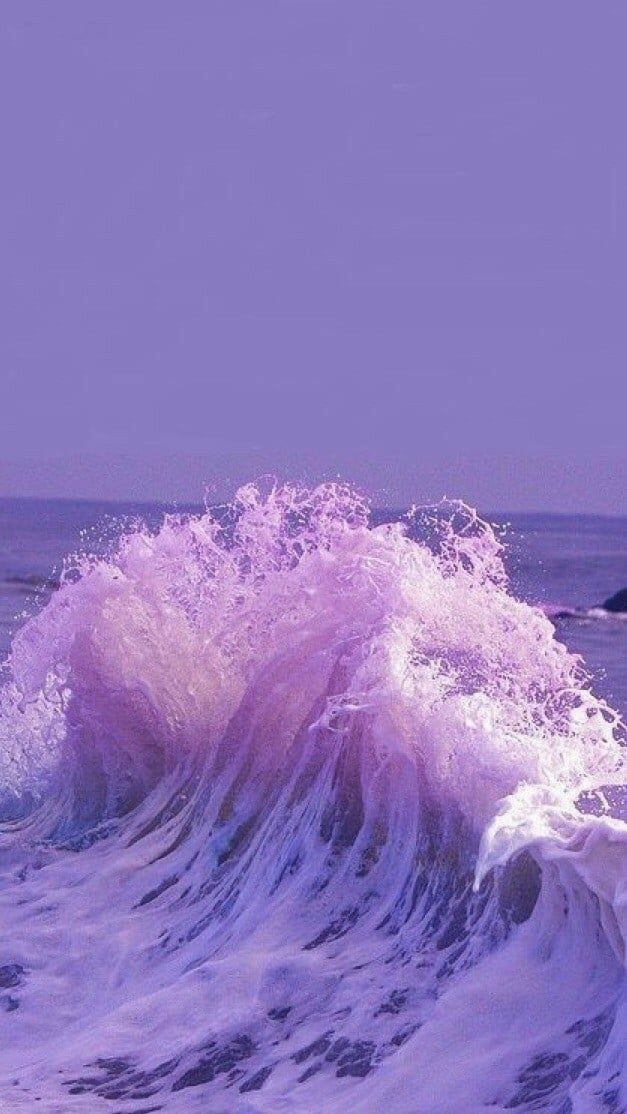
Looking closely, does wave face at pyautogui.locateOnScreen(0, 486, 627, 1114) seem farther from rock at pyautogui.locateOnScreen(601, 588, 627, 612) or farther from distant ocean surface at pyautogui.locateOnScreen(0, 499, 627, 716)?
rock at pyautogui.locateOnScreen(601, 588, 627, 612)

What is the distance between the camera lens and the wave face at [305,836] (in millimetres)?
5559

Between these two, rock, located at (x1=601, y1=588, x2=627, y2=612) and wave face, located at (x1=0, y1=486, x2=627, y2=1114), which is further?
rock, located at (x1=601, y1=588, x2=627, y2=612)

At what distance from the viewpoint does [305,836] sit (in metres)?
8.18

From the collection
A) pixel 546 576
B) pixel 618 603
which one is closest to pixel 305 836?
pixel 618 603

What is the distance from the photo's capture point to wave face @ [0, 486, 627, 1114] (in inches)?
219

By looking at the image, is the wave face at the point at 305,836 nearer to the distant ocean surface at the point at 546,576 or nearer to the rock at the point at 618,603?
the distant ocean surface at the point at 546,576

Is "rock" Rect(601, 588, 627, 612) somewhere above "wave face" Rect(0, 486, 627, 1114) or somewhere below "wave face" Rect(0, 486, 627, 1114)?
below

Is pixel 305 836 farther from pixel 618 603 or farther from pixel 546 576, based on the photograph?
pixel 546 576

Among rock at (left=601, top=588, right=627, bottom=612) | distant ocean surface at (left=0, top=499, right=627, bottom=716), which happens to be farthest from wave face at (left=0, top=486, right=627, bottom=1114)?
rock at (left=601, top=588, right=627, bottom=612)

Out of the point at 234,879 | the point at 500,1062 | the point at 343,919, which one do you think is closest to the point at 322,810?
the point at 234,879

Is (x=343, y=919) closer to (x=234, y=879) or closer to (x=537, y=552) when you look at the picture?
(x=234, y=879)

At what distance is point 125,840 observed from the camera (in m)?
9.57

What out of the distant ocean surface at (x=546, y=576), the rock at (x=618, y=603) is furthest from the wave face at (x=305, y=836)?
the rock at (x=618, y=603)

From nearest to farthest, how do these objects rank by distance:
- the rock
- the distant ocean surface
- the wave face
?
the wave face, the distant ocean surface, the rock
